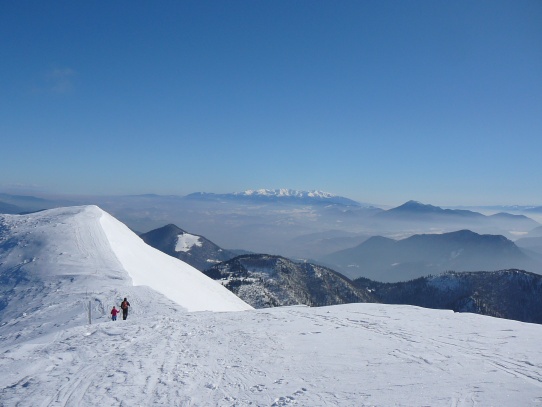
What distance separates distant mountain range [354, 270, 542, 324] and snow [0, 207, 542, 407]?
479 feet

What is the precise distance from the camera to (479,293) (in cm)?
16038

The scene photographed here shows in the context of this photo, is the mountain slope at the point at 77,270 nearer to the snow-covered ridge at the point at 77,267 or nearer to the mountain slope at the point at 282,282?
the snow-covered ridge at the point at 77,267

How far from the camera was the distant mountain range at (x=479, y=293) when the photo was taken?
6073 inches

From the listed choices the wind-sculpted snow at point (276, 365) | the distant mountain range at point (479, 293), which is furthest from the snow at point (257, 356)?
the distant mountain range at point (479, 293)

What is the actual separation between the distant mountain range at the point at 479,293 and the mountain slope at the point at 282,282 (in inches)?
1102

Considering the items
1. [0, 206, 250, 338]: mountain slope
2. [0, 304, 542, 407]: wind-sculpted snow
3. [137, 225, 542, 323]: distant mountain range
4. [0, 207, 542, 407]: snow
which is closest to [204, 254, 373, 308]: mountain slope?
[137, 225, 542, 323]: distant mountain range

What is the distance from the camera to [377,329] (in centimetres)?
2005

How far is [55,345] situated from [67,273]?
1834cm

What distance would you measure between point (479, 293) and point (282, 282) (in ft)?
277

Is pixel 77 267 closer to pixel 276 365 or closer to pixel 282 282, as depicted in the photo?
pixel 276 365

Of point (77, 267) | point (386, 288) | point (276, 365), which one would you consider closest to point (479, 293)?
point (386, 288)

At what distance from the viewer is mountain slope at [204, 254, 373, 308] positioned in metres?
139

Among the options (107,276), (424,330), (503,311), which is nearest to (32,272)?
(107,276)

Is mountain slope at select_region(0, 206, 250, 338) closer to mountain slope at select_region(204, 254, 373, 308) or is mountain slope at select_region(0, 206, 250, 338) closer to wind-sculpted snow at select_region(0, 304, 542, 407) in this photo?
wind-sculpted snow at select_region(0, 304, 542, 407)
